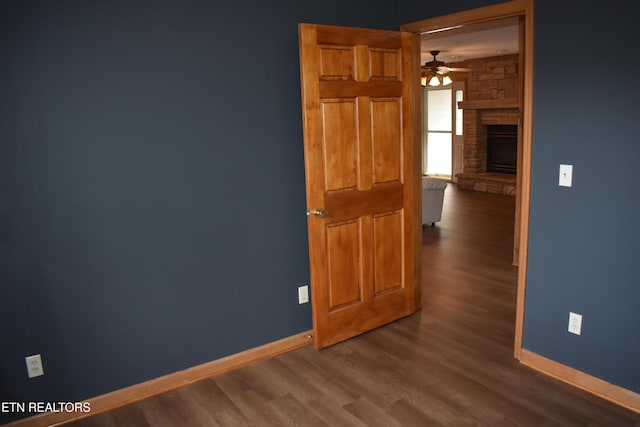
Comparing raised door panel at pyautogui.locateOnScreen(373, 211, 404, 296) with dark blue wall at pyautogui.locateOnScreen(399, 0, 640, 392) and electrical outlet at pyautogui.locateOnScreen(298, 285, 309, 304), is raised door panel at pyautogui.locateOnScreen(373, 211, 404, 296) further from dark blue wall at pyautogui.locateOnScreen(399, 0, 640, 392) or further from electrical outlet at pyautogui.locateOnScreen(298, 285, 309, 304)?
dark blue wall at pyautogui.locateOnScreen(399, 0, 640, 392)

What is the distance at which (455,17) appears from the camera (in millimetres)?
3354

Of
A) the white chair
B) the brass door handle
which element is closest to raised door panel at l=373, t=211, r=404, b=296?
the brass door handle

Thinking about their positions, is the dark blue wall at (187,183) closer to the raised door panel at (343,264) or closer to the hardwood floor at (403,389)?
the hardwood floor at (403,389)

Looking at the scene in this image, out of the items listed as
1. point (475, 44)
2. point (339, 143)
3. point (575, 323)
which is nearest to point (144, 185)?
point (339, 143)

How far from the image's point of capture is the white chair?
6.74 metres

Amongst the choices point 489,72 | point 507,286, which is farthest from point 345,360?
point 489,72

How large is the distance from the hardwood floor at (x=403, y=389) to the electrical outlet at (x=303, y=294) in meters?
0.35

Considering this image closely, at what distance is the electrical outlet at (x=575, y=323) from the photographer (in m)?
2.92

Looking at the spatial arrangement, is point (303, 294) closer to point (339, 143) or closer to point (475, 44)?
point (339, 143)

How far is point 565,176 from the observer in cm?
286

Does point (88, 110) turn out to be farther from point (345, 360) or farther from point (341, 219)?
point (345, 360)

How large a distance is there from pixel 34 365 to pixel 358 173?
2261mm

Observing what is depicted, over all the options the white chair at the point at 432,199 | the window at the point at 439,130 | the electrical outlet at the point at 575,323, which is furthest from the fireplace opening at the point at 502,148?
the electrical outlet at the point at 575,323

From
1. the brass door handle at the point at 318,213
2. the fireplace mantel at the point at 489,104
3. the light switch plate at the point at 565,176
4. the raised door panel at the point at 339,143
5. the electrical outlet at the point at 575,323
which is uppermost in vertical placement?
the fireplace mantel at the point at 489,104
